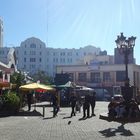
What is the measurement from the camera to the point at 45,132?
1619 centimetres

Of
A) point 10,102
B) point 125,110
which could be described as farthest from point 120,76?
point 125,110

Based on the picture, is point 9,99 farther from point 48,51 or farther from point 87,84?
point 48,51

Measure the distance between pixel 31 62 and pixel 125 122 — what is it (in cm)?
13111

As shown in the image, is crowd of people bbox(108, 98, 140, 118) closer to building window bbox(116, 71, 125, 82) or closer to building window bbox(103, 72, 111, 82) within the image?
building window bbox(116, 71, 125, 82)

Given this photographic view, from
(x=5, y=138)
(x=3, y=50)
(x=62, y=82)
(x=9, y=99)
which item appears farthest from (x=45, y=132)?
(x=3, y=50)

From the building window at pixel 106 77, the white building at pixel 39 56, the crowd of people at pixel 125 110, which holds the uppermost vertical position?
the white building at pixel 39 56

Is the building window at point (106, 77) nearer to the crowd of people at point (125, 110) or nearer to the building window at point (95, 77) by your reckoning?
the building window at point (95, 77)

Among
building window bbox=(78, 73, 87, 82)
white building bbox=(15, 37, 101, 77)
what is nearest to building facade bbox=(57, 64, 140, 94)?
building window bbox=(78, 73, 87, 82)

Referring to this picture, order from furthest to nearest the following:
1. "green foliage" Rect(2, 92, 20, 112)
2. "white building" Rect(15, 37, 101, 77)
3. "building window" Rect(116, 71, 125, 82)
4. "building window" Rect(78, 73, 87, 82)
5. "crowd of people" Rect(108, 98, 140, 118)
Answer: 1. "white building" Rect(15, 37, 101, 77)
2. "building window" Rect(78, 73, 87, 82)
3. "building window" Rect(116, 71, 125, 82)
4. "green foliage" Rect(2, 92, 20, 112)
5. "crowd of people" Rect(108, 98, 140, 118)

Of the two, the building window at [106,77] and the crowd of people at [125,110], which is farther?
the building window at [106,77]

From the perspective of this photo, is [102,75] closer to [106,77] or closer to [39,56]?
[106,77]

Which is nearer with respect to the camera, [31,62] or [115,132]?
[115,132]

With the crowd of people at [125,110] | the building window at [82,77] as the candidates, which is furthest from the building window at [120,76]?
the crowd of people at [125,110]

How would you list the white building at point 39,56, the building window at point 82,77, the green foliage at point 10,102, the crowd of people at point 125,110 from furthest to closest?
the white building at point 39,56
the building window at point 82,77
the green foliage at point 10,102
the crowd of people at point 125,110
